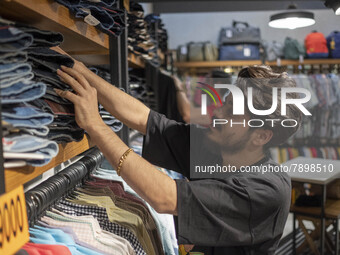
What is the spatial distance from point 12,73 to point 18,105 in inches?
2.7

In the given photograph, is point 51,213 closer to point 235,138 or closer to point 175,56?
point 235,138

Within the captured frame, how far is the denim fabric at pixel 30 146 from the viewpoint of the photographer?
74 centimetres

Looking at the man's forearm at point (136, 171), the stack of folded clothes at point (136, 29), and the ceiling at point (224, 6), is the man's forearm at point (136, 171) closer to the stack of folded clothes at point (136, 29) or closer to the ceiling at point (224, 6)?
the stack of folded clothes at point (136, 29)

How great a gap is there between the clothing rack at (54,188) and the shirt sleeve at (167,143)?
24 centimetres

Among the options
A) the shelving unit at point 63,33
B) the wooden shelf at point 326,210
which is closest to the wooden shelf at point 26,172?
the shelving unit at point 63,33

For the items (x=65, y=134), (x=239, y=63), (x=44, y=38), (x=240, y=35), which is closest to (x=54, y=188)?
(x=65, y=134)

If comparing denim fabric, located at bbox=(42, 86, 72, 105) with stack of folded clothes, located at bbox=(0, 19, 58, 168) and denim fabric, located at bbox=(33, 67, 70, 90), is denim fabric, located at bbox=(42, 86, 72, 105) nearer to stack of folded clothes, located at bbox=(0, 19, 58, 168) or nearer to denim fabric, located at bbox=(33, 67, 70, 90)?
denim fabric, located at bbox=(33, 67, 70, 90)

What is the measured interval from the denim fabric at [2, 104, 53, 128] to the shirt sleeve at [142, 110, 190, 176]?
77cm

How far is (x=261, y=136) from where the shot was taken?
1.44 meters

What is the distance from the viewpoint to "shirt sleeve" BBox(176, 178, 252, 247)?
118cm

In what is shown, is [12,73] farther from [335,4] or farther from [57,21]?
[335,4]

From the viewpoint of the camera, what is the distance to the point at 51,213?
1.22 m

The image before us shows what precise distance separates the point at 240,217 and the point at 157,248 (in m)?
0.35

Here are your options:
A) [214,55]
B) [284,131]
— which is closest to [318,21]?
[214,55]
